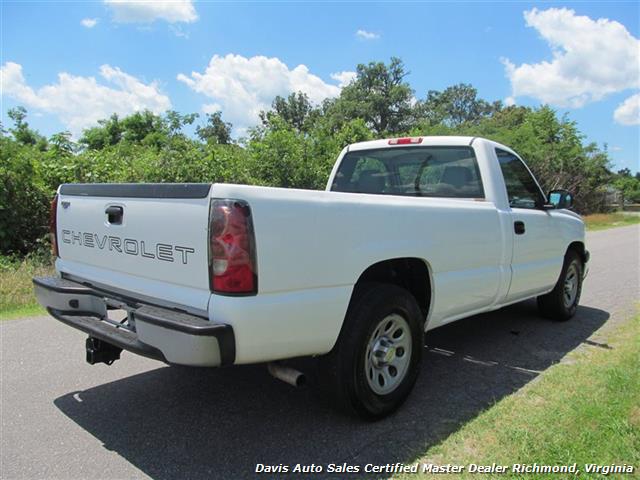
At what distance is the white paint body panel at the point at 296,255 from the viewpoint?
8.46 ft

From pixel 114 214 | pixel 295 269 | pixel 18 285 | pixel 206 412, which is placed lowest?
pixel 206 412

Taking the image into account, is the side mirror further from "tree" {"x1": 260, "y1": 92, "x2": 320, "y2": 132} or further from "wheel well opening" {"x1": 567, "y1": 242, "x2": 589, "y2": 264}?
"tree" {"x1": 260, "y1": 92, "x2": 320, "y2": 132}

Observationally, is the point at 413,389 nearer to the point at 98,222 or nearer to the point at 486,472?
the point at 486,472

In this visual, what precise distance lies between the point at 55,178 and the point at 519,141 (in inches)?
1101

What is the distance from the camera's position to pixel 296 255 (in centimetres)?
268

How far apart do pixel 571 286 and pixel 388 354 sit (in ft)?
12.5

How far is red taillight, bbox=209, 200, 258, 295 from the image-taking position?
2498 millimetres

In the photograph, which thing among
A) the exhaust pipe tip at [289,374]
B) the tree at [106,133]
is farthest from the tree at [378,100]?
the exhaust pipe tip at [289,374]

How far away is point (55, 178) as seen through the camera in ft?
32.9

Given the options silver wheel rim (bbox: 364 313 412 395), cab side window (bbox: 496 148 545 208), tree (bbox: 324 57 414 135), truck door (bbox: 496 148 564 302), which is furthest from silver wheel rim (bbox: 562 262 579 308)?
tree (bbox: 324 57 414 135)

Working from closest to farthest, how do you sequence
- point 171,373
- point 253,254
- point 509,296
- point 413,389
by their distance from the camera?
point 253,254 < point 413,389 < point 171,373 < point 509,296

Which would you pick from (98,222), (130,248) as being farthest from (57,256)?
(130,248)

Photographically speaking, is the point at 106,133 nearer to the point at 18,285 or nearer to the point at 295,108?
the point at 18,285

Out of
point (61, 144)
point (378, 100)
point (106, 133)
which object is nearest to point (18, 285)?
point (61, 144)
